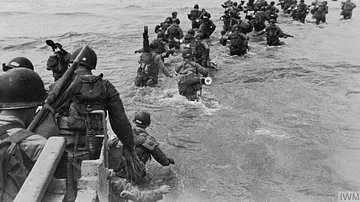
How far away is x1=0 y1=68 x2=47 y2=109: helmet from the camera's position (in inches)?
108

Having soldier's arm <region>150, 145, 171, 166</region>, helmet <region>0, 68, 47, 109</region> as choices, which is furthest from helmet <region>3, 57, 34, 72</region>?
helmet <region>0, 68, 47, 109</region>

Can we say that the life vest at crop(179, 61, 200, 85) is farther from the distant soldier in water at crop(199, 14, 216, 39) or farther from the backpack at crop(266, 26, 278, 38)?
the distant soldier in water at crop(199, 14, 216, 39)

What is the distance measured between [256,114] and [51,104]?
5.89 meters

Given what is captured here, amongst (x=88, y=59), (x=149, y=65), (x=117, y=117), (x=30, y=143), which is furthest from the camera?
(x=149, y=65)

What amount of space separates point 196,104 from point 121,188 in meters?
5.93

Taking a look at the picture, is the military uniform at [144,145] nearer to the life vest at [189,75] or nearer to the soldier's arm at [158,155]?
the soldier's arm at [158,155]

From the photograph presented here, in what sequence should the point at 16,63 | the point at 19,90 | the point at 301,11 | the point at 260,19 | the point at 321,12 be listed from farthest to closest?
the point at 301,11
the point at 321,12
the point at 260,19
the point at 16,63
the point at 19,90

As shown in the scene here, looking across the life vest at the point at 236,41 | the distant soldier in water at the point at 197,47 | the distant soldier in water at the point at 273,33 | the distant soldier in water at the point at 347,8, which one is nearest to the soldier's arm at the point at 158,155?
the distant soldier in water at the point at 197,47

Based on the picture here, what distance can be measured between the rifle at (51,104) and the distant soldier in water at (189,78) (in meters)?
5.24

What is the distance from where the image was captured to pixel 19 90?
9.04 ft

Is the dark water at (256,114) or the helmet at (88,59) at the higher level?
the helmet at (88,59)

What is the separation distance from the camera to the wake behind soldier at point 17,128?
221cm

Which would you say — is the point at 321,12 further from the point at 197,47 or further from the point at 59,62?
the point at 59,62

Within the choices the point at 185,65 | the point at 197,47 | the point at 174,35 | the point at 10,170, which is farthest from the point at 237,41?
the point at 10,170
